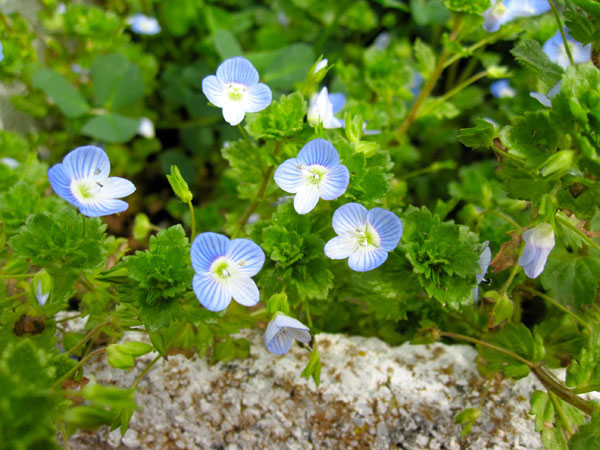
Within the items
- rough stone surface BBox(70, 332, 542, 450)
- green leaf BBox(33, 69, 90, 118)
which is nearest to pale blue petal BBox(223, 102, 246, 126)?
rough stone surface BBox(70, 332, 542, 450)

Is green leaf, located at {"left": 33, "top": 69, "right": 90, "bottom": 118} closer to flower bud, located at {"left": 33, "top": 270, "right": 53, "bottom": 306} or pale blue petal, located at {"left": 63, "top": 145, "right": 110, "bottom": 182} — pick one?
pale blue petal, located at {"left": 63, "top": 145, "right": 110, "bottom": 182}

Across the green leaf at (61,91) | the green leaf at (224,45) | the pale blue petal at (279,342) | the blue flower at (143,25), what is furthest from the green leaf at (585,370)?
the blue flower at (143,25)

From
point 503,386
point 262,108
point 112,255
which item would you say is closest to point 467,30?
point 262,108

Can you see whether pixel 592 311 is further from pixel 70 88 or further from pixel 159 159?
pixel 70 88

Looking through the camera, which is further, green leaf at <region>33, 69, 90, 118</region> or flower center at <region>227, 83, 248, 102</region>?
green leaf at <region>33, 69, 90, 118</region>

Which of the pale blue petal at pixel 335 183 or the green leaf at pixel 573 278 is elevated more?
the pale blue petal at pixel 335 183

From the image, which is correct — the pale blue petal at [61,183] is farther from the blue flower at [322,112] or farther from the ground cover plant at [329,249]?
the blue flower at [322,112]
